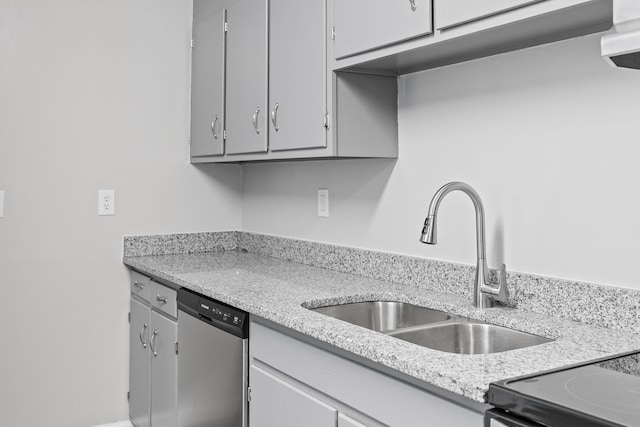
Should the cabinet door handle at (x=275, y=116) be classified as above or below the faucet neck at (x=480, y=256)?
above

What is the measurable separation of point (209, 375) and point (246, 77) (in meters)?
1.27

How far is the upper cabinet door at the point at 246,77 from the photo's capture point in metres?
2.47

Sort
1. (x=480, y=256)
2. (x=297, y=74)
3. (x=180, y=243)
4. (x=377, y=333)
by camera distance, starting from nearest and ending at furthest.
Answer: (x=377, y=333) → (x=480, y=256) → (x=297, y=74) → (x=180, y=243)

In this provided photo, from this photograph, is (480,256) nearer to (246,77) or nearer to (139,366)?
(246,77)

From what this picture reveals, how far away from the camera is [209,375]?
2.12m

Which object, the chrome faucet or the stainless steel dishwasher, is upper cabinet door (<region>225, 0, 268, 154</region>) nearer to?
the stainless steel dishwasher

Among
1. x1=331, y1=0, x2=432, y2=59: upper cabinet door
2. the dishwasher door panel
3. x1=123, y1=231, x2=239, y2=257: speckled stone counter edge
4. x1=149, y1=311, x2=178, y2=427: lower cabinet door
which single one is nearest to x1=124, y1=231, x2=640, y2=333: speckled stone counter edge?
x1=123, y1=231, x2=239, y2=257: speckled stone counter edge

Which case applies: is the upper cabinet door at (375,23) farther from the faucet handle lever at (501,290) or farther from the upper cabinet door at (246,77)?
the faucet handle lever at (501,290)

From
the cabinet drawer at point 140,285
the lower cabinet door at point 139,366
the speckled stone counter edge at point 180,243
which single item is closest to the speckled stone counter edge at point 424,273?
the speckled stone counter edge at point 180,243

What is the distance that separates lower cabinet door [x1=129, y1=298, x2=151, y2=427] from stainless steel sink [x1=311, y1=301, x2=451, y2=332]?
44.6 inches

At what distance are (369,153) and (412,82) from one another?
0.99ft

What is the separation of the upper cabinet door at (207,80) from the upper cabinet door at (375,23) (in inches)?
37.7

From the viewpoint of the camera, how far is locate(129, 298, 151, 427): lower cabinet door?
2.71m

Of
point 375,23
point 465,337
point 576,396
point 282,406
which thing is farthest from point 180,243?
point 576,396
